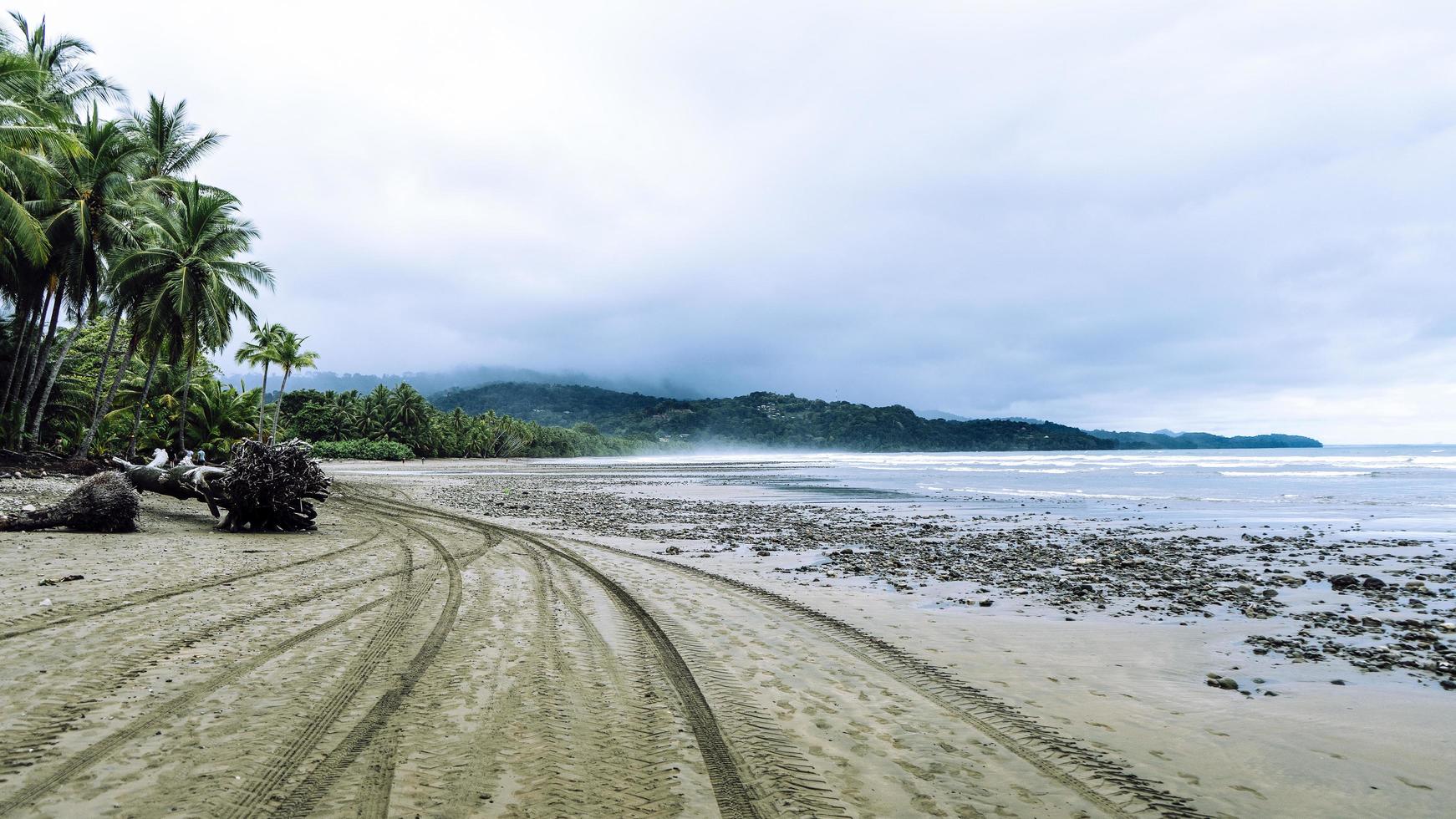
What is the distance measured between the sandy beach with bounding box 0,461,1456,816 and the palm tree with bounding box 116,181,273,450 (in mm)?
24269

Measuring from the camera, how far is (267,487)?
1409 cm

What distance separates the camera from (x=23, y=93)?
21250 millimetres

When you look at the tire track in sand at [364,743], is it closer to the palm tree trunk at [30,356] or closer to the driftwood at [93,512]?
the driftwood at [93,512]

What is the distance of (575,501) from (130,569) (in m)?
17.1

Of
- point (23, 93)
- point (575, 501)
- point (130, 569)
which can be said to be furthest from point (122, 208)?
point (130, 569)

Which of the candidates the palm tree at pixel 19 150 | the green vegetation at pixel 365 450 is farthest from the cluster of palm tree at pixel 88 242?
the green vegetation at pixel 365 450

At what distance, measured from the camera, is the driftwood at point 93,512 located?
12406mm

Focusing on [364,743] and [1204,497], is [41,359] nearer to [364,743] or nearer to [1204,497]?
[364,743]

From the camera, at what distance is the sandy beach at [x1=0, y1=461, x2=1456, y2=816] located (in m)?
3.65

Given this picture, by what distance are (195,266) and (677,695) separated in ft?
118

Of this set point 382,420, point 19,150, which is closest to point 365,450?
point 382,420

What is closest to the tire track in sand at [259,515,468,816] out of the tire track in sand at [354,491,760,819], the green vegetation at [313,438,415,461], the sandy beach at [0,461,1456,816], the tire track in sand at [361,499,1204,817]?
the sandy beach at [0,461,1456,816]

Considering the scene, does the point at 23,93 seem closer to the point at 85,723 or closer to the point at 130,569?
the point at 130,569

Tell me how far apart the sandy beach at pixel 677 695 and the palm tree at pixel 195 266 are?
24.3 meters
